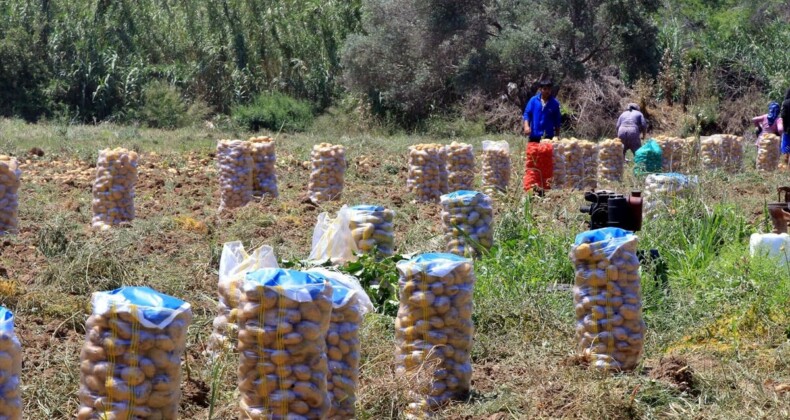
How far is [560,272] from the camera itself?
7.11 m

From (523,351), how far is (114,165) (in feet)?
16.1

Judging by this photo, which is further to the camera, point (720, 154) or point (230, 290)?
point (720, 154)

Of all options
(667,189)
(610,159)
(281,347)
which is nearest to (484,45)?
(610,159)

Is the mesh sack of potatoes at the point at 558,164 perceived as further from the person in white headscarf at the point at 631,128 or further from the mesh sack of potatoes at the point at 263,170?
the mesh sack of potatoes at the point at 263,170

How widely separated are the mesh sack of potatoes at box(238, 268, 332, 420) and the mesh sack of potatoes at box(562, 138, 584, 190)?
944 centimetres

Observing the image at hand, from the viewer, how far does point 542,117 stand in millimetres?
12242

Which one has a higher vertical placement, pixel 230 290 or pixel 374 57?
pixel 230 290

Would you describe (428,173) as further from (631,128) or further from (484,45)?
(484,45)

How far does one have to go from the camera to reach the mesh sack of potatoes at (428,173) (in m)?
11.3

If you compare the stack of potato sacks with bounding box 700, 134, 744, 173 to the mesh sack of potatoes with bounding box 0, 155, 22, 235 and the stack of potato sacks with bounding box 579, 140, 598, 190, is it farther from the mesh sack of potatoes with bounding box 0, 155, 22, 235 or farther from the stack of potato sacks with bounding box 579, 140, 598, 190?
the mesh sack of potatoes with bounding box 0, 155, 22, 235

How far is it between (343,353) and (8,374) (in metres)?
1.41

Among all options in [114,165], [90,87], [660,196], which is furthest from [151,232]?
[90,87]

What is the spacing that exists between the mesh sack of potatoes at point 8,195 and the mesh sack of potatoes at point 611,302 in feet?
17.0

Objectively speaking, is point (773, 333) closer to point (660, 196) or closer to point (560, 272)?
point (560, 272)
